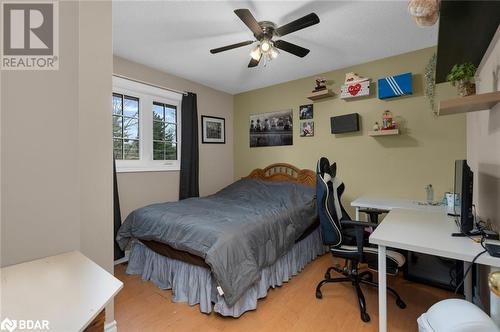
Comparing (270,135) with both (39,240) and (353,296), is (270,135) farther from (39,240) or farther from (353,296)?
(39,240)

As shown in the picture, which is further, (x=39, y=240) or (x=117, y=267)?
(x=117, y=267)

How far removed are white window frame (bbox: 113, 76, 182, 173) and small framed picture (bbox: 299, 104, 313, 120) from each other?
6.01 feet

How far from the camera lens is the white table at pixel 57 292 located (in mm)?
646

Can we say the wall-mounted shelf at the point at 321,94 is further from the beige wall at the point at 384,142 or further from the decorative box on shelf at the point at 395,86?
the decorative box on shelf at the point at 395,86

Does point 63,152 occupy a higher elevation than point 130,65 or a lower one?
lower

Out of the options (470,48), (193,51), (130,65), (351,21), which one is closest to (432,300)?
(470,48)

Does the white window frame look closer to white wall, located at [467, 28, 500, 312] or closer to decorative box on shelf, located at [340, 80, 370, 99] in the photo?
decorative box on shelf, located at [340, 80, 370, 99]

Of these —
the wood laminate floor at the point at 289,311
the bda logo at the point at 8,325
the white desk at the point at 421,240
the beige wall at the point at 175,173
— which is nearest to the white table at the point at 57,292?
the bda logo at the point at 8,325

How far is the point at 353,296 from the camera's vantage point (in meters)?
2.05

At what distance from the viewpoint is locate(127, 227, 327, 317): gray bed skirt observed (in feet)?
6.07

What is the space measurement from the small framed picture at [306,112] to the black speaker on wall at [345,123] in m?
0.37

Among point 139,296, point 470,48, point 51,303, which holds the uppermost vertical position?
point 470,48

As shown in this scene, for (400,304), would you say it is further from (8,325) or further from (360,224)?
(8,325)

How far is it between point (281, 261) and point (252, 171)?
6.54 feet
